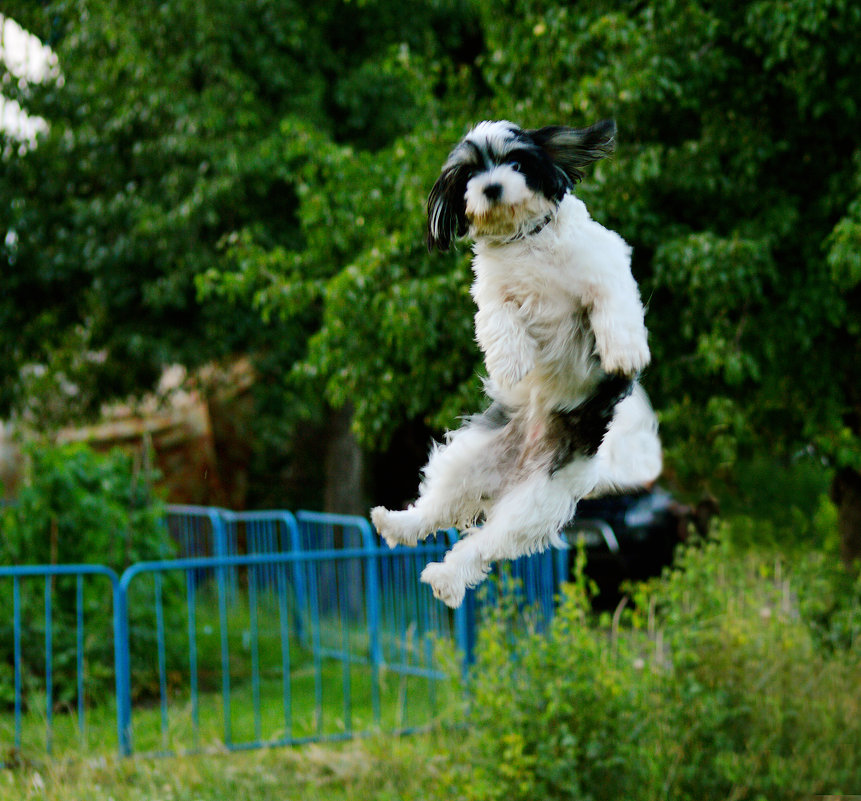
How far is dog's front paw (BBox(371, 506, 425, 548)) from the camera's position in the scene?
74.3 inches

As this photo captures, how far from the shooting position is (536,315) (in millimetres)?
1683

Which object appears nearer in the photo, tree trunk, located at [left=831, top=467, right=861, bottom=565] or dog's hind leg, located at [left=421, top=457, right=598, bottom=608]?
dog's hind leg, located at [left=421, top=457, right=598, bottom=608]

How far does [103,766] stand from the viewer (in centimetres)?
592

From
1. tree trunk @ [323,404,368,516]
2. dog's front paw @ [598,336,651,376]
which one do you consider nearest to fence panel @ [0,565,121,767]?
tree trunk @ [323,404,368,516]

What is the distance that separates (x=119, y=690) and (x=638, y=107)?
443 cm

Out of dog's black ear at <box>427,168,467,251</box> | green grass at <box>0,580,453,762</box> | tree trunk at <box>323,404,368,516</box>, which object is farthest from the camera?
tree trunk at <box>323,404,368,516</box>

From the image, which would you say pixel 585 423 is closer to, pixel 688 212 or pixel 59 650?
pixel 688 212

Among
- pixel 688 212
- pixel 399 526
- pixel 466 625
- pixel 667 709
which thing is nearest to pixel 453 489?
pixel 399 526

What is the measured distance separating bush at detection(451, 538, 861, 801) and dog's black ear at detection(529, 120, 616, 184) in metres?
3.99

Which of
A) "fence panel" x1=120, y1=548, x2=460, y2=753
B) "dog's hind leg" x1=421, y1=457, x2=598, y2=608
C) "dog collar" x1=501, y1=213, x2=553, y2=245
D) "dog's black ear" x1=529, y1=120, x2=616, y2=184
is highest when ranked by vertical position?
"dog's black ear" x1=529, y1=120, x2=616, y2=184

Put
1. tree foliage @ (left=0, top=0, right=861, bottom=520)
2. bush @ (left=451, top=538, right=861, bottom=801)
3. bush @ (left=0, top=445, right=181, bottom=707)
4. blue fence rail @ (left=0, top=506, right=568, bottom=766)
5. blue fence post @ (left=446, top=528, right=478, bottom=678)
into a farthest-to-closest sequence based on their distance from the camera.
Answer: bush @ (left=0, top=445, right=181, bottom=707) → blue fence post @ (left=446, top=528, right=478, bottom=678) → blue fence rail @ (left=0, top=506, right=568, bottom=766) → tree foliage @ (left=0, top=0, right=861, bottom=520) → bush @ (left=451, top=538, right=861, bottom=801)

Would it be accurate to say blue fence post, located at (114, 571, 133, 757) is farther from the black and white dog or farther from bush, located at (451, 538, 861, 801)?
the black and white dog

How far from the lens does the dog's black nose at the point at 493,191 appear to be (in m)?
1.60

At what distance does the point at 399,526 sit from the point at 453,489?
4.6 inches
